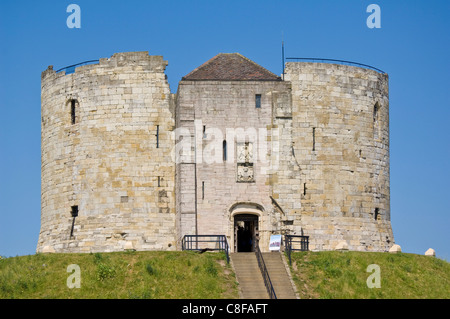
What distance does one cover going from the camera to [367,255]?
44.4 metres

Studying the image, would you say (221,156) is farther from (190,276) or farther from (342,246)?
(190,276)

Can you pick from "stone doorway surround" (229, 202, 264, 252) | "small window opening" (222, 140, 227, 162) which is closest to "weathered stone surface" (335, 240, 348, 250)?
"stone doorway surround" (229, 202, 264, 252)

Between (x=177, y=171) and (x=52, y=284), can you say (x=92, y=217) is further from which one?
(x=52, y=284)

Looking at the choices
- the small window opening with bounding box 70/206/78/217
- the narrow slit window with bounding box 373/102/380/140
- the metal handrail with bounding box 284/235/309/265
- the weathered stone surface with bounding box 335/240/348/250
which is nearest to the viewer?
the metal handrail with bounding box 284/235/309/265

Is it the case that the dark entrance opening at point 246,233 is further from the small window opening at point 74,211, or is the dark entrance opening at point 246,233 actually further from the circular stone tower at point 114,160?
the small window opening at point 74,211

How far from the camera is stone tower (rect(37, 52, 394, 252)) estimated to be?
48469mm

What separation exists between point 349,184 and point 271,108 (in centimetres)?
569

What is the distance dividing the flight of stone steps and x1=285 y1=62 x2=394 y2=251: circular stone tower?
532 cm

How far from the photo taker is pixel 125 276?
41.1m

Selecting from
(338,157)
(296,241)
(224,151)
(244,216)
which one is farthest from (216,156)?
(338,157)

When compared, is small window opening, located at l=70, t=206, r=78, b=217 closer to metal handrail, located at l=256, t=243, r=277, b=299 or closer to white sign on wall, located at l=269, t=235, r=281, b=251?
white sign on wall, located at l=269, t=235, r=281, b=251

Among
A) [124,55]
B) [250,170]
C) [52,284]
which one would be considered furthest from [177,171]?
[52,284]

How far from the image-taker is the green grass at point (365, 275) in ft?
133

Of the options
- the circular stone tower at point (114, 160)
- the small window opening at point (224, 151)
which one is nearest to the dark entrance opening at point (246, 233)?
the small window opening at point (224, 151)
